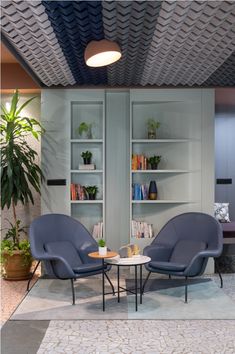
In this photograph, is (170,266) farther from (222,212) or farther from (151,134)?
(222,212)

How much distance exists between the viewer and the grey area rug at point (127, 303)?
13.7ft

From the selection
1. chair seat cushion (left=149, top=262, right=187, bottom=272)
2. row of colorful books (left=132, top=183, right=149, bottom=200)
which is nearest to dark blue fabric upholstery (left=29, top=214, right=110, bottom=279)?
chair seat cushion (left=149, top=262, right=187, bottom=272)

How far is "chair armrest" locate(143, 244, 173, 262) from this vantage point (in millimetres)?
5168

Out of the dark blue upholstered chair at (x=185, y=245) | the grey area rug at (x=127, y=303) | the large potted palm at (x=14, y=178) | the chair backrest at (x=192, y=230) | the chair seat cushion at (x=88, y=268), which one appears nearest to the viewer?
the grey area rug at (x=127, y=303)

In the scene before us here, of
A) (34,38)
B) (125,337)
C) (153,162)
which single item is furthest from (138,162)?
(125,337)

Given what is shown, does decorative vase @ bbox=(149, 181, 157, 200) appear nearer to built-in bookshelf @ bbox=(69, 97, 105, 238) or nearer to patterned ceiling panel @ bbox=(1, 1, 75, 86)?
built-in bookshelf @ bbox=(69, 97, 105, 238)

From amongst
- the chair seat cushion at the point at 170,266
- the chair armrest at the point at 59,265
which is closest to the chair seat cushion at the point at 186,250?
the chair seat cushion at the point at 170,266

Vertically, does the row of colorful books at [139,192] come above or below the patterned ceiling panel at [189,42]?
below

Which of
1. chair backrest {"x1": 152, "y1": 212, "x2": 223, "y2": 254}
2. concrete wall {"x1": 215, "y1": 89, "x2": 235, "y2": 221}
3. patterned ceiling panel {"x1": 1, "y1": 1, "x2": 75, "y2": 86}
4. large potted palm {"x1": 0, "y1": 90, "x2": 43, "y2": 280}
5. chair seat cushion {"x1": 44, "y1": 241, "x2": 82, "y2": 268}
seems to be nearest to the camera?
patterned ceiling panel {"x1": 1, "y1": 1, "x2": 75, "y2": 86}

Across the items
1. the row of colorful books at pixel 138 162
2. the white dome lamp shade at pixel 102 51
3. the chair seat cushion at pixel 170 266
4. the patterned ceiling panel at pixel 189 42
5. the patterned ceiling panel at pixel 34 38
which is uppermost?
the patterned ceiling panel at pixel 189 42

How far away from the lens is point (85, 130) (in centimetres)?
618

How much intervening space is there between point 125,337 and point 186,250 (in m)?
1.85

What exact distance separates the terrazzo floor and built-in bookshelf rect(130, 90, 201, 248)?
2191 millimetres

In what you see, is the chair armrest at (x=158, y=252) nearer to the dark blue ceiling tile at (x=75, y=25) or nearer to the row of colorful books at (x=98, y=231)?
the row of colorful books at (x=98, y=231)
